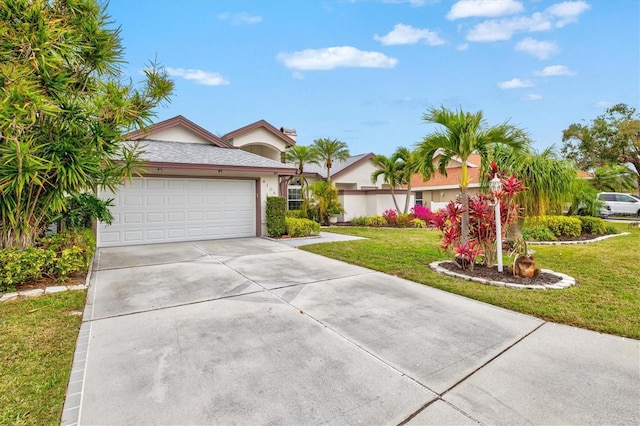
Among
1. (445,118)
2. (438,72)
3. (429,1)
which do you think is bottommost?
(445,118)

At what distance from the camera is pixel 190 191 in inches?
434

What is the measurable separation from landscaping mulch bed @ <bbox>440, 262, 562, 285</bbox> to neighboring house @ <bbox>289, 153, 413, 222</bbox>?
1105cm

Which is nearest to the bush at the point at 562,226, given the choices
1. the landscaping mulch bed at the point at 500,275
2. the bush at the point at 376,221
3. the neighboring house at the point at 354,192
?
A: the landscaping mulch bed at the point at 500,275

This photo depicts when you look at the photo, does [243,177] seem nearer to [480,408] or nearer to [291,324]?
[291,324]

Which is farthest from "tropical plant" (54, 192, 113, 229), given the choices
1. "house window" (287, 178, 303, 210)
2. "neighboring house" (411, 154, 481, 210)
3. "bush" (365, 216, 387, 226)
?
"neighboring house" (411, 154, 481, 210)

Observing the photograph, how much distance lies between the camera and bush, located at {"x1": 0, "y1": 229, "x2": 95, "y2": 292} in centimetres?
512

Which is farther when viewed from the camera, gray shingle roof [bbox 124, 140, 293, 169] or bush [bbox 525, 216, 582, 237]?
bush [bbox 525, 216, 582, 237]

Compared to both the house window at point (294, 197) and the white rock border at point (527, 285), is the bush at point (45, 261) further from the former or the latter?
the house window at point (294, 197)

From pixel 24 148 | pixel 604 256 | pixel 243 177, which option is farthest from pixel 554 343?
pixel 243 177

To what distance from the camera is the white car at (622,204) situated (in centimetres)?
2056

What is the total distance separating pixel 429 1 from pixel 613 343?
13.7 meters

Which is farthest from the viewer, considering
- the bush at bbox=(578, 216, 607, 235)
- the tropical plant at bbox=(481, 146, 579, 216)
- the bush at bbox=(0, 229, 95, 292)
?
the bush at bbox=(578, 216, 607, 235)

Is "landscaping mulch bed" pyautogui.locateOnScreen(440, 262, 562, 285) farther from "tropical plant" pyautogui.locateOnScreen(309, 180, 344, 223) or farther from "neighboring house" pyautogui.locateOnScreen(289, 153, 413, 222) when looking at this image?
"neighboring house" pyautogui.locateOnScreen(289, 153, 413, 222)

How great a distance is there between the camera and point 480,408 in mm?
2346
